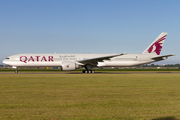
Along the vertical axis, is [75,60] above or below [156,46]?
below

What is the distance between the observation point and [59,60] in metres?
33.3

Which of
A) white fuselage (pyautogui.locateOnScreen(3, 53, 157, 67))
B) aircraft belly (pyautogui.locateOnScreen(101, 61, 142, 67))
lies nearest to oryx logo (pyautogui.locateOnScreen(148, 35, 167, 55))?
white fuselage (pyautogui.locateOnScreen(3, 53, 157, 67))

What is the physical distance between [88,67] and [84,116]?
26.9m

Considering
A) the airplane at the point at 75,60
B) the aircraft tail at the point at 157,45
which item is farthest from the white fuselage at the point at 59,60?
the aircraft tail at the point at 157,45

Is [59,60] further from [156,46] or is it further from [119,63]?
[156,46]

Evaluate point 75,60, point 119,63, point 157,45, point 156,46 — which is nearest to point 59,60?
point 75,60

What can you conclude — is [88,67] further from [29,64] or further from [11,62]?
[11,62]

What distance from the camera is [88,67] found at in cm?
3262

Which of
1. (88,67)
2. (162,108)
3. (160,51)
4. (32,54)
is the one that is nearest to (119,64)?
(88,67)

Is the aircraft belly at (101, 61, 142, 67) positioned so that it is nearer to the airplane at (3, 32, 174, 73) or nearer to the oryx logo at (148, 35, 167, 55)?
the airplane at (3, 32, 174, 73)

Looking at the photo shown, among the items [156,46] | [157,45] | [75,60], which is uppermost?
[157,45]

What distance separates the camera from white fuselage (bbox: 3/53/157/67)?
109 ft

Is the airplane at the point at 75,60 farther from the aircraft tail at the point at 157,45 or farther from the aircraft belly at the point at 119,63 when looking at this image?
the aircraft tail at the point at 157,45

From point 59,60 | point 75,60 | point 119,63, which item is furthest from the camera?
point 119,63
